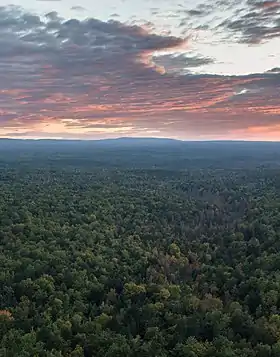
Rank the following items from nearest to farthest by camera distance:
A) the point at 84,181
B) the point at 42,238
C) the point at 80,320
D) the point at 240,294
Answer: the point at 80,320, the point at 240,294, the point at 42,238, the point at 84,181

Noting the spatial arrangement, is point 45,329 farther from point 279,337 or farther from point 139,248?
point 139,248

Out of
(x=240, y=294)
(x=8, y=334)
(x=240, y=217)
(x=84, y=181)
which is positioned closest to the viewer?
(x=8, y=334)

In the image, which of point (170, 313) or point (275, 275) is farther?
point (275, 275)

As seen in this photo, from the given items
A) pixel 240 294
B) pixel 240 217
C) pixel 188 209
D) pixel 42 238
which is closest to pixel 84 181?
pixel 188 209

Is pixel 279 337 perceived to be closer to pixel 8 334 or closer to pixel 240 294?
pixel 240 294

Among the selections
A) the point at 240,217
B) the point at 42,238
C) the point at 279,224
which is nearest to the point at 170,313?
the point at 42,238

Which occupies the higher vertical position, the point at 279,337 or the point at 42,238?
the point at 42,238
